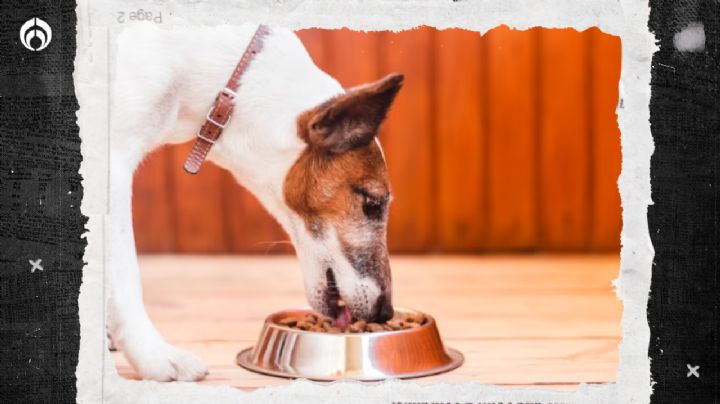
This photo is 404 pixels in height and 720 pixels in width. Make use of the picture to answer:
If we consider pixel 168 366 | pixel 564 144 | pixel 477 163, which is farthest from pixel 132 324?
pixel 564 144

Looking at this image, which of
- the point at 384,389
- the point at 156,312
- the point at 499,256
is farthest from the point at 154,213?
the point at 384,389

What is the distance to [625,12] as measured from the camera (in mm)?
1280

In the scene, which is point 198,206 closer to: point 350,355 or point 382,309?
point 382,309

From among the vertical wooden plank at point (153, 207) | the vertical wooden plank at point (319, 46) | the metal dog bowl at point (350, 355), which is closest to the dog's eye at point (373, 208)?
the metal dog bowl at point (350, 355)

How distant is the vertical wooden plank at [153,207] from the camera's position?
107 inches

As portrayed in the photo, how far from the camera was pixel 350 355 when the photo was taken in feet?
4.62

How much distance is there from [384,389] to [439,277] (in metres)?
1.32


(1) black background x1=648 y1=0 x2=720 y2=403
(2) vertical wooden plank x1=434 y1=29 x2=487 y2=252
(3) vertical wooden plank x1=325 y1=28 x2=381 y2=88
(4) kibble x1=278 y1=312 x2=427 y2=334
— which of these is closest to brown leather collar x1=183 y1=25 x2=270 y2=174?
(4) kibble x1=278 y1=312 x2=427 y2=334

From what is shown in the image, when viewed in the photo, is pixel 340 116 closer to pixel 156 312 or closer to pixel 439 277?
pixel 156 312

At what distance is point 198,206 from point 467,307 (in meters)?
1.09

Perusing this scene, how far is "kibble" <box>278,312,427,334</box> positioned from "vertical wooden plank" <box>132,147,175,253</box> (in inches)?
48.5

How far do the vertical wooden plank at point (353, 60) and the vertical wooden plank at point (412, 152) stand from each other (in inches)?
5.9

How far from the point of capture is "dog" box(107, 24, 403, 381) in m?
1.45

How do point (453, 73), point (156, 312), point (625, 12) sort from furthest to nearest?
point (453, 73), point (156, 312), point (625, 12)
